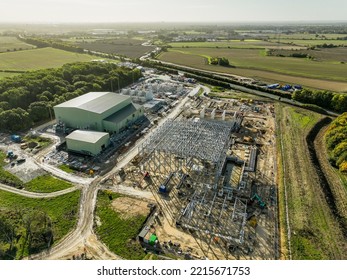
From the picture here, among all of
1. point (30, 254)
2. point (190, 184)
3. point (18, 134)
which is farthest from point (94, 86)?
point (30, 254)

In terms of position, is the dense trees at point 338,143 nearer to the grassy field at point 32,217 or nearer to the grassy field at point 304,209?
the grassy field at point 304,209

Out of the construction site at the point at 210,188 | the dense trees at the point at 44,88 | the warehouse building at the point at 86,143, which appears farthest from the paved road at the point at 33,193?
the dense trees at the point at 44,88

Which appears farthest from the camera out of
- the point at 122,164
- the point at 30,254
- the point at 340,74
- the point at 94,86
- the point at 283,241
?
the point at 340,74

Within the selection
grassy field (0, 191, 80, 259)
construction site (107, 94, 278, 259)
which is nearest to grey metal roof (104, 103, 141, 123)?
construction site (107, 94, 278, 259)

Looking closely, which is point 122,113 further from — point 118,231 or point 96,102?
point 118,231

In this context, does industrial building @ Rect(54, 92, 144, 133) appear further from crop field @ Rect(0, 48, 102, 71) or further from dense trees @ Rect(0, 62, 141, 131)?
crop field @ Rect(0, 48, 102, 71)

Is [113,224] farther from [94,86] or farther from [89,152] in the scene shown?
[94,86]

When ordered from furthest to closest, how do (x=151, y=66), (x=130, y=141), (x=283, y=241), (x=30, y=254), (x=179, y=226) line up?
(x=151, y=66)
(x=130, y=141)
(x=179, y=226)
(x=283, y=241)
(x=30, y=254)
